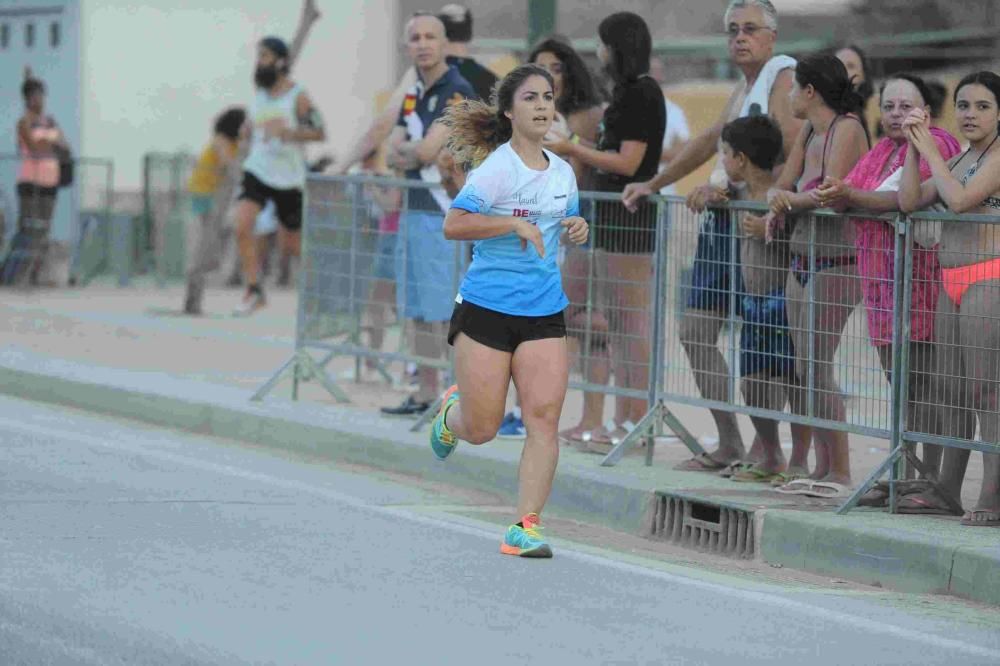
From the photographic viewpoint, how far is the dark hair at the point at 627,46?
10297mm

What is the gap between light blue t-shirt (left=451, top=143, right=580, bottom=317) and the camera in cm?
828

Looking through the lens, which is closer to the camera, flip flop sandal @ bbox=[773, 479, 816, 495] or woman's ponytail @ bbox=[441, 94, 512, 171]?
woman's ponytail @ bbox=[441, 94, 512, 171]

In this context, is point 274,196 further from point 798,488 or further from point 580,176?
point 798,488

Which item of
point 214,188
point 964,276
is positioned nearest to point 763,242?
point 964,276

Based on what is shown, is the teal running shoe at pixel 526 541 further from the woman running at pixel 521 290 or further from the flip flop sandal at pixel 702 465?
the flip flop sandal at pixel 702 465

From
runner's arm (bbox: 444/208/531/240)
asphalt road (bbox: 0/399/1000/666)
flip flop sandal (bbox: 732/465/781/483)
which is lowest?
asphalt road (bbox: 0/399/1000/666)

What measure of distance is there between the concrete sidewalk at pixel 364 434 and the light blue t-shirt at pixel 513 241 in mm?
1385

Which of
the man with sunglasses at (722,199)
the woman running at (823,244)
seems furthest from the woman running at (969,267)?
the man with sunglasses at (722,199)

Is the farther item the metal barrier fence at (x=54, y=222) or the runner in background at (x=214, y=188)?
the metal barrier fence at (x=54, y=222)

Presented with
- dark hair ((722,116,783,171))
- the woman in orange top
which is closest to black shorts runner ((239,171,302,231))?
the woman in orange top

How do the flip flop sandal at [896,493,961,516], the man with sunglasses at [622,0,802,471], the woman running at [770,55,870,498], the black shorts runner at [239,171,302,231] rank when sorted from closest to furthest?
the flip flop sandal at [896,493,961,516], the woman running at [770,55,870,498], the man with sunglasses at [622,0,802,471], the black shorts runner at [239,171,302,231]

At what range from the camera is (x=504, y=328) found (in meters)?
8.30

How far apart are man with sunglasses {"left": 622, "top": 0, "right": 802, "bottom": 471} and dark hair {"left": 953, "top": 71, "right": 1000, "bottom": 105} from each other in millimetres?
1418

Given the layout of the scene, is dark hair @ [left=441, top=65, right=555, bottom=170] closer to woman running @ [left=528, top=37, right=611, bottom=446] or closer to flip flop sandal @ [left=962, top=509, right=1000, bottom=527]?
woman running @ [left=528, top=37, right=611, bottom=446]
